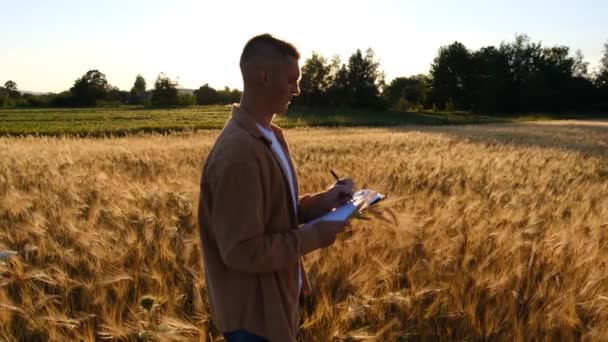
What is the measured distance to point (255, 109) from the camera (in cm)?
160

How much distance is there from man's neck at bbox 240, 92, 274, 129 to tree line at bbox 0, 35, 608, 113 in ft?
184

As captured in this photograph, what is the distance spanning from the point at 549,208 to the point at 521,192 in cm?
64

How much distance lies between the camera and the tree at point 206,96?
90.1 metres

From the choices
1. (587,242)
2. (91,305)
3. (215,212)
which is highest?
(215,212)

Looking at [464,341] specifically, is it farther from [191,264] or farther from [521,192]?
[521,192]

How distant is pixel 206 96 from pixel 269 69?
301 feet

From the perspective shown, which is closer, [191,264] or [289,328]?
[289,328]

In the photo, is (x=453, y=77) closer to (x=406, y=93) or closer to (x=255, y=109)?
(x=406, y=93)

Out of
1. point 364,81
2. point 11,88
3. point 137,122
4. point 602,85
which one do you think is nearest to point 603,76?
point 602,85

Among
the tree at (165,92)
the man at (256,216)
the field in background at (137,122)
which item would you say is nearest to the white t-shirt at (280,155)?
the man at (256,216)

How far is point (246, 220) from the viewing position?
1454mm

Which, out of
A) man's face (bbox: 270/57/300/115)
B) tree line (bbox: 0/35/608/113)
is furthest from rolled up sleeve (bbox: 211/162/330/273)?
tree line (bbox: 0/35/608/113)

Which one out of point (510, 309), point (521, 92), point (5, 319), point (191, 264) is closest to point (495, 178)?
point (510, 309)

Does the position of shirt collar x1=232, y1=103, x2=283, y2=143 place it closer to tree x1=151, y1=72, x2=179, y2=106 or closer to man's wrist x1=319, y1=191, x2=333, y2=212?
man's wrist x1=319, y1=191, x2=333, y2=212
